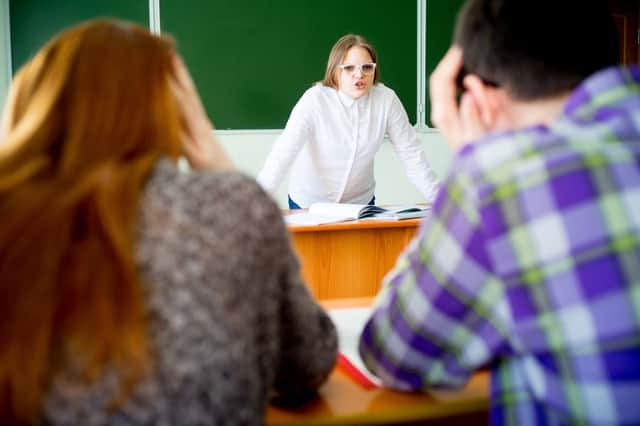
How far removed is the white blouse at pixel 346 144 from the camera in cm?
336

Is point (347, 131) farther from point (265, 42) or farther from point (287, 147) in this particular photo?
point (265, 42)

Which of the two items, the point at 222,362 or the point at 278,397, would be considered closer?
the point at 222,362

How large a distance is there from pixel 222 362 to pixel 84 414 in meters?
0.17

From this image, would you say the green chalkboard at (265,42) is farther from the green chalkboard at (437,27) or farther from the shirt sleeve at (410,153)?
the shirt sleeve at (410,153)

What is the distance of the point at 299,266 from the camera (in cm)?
93

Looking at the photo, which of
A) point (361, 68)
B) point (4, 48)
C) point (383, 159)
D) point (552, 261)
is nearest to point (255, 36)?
point (383, 159)

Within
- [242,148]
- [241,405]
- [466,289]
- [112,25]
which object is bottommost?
[242,148]

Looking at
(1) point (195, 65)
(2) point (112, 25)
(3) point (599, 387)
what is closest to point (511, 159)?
(3) point (599, 387)

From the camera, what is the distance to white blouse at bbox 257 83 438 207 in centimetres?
336

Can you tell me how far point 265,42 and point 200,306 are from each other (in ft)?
13.6

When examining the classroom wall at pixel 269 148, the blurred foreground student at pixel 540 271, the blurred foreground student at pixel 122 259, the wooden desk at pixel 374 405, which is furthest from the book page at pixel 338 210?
the blurred foreground student at pixel 122 259

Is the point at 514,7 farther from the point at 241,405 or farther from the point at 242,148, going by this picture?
the point at 242,148

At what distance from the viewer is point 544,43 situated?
3.42 feet

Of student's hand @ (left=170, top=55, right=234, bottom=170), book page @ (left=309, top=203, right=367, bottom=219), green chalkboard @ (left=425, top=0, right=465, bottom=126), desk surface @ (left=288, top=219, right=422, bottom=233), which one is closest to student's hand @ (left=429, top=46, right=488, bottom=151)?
student's hand @ (left=170, top=55, right=234, bottom=170)
